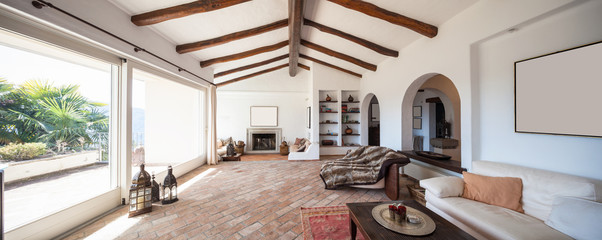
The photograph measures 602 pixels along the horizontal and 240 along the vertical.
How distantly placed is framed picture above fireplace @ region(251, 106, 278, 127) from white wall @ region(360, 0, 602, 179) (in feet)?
15.8

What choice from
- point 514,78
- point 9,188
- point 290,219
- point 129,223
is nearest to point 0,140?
point 9,188

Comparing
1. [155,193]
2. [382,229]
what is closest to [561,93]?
[382,229]

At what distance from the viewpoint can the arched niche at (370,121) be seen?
19.0 feet

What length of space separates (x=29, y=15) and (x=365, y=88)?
580 cm

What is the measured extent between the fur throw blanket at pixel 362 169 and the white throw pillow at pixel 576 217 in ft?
4.69

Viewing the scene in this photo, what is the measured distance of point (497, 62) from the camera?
86.6 inches

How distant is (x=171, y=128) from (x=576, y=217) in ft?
20.2

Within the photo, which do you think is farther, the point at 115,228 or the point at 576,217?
the point at 115,228

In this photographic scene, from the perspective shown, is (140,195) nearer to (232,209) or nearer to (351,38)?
(232,209)

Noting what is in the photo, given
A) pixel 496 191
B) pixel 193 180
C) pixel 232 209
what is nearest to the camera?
pixel 496 191

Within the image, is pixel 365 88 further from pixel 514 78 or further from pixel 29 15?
pixel 29 15

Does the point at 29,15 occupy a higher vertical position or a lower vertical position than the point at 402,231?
higher

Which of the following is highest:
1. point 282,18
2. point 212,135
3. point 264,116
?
point 282,18

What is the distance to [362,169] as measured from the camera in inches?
120
